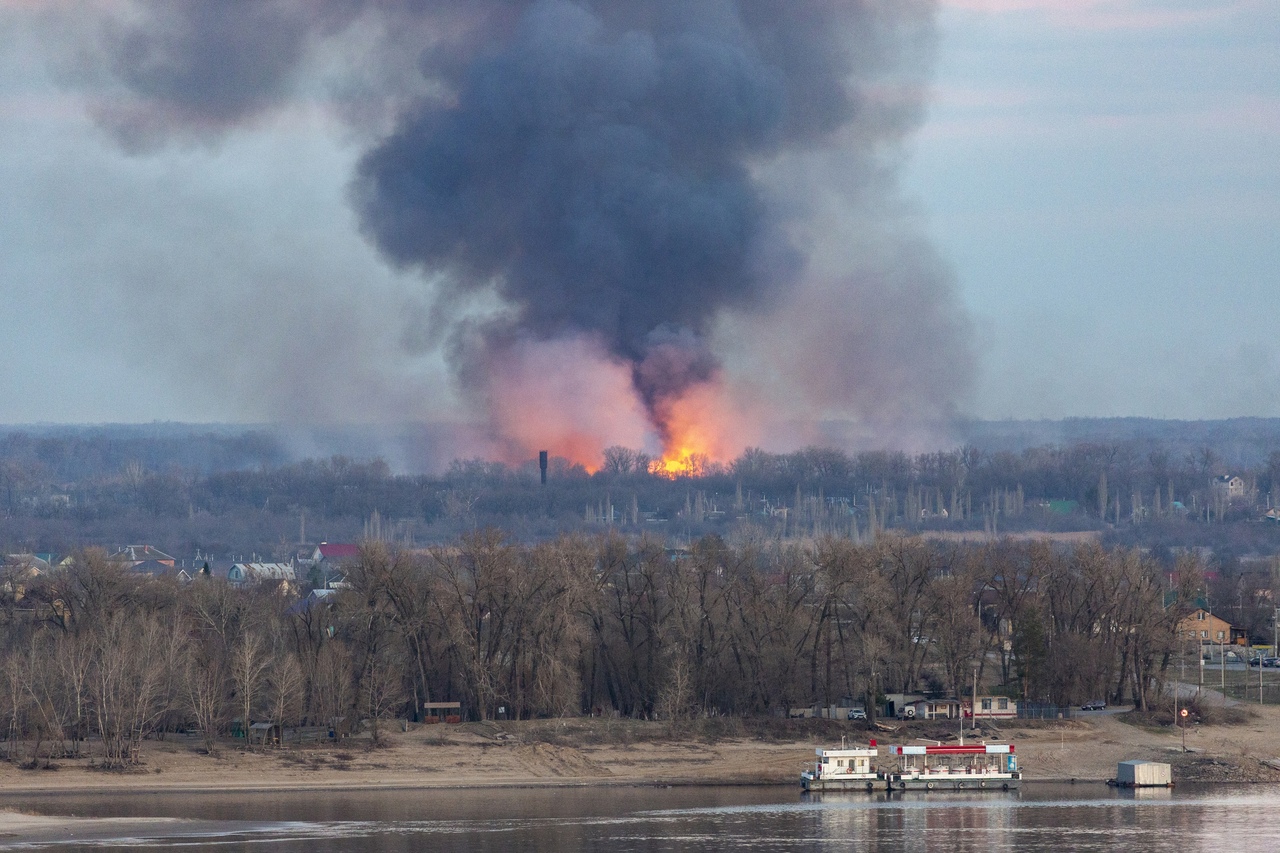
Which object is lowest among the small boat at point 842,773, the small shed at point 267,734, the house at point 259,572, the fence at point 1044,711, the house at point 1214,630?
the small boat at point 842,773

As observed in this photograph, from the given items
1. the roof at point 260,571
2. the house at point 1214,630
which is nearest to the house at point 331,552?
the roof at point 260,571

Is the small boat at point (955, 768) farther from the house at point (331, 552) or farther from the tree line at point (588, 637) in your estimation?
the house at point (331, 552)

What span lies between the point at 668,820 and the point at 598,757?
10843mm

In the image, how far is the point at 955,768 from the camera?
A: 6519 centimetres

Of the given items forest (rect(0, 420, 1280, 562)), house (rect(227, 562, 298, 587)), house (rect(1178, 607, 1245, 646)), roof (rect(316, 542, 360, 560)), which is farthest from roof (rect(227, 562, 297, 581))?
house (rect(1178, 607, 1245, 646))

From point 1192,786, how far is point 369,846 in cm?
2779

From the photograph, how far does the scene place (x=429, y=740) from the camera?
67.2 meters

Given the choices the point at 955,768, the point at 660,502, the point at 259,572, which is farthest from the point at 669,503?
the point at 955,768

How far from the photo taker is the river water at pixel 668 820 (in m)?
51.0

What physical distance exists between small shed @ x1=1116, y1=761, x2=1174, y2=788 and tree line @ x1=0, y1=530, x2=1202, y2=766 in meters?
9.06

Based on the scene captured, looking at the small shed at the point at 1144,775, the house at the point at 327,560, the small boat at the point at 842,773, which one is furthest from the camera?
the house at the point at 327,560

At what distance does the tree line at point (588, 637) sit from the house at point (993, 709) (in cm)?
135

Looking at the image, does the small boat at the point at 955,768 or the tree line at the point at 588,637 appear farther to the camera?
the tree line at the point at 588,637

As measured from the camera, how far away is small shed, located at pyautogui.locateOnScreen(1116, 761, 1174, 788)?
62.9m
